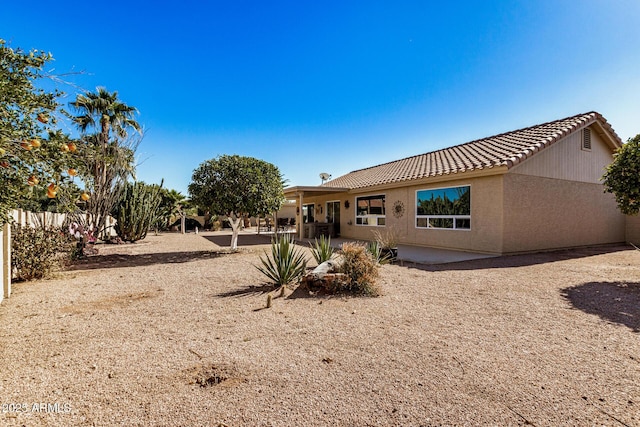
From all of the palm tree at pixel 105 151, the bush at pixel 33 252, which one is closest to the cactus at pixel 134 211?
the palm tree at pixel 105 151

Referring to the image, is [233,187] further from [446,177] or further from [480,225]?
[480,225]

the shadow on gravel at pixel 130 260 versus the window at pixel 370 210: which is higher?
the window at pixel 370 210

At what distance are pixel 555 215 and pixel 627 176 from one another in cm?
537

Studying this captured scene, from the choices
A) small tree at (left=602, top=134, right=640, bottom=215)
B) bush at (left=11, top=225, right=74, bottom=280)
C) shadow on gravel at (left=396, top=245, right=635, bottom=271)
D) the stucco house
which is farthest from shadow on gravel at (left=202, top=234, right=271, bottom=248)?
small tree at (left=602, top=134, right=640, bottom=215)

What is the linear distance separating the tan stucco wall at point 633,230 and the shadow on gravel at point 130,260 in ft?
61.0

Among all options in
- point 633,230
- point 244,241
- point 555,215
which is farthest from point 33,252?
point 633,230

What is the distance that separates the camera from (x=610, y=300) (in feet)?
15.8

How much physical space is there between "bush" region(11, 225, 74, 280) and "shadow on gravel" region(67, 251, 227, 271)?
5.03 feet

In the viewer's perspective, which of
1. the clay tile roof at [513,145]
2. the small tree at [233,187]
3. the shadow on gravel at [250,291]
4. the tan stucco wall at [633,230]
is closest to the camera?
the shadow on gravel at [250,291]

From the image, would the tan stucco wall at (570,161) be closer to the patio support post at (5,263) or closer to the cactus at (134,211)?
the patio support post at (5,263)

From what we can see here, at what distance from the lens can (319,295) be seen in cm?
523

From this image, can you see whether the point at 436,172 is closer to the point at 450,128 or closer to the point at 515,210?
the point at 515,210

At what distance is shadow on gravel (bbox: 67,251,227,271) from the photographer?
8445 millimetres

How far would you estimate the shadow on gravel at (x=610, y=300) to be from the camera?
4.05 meters
